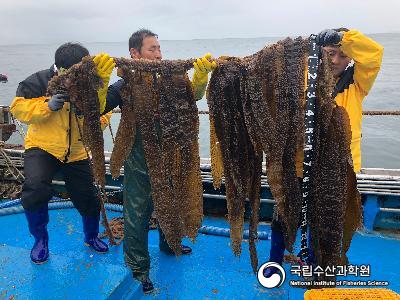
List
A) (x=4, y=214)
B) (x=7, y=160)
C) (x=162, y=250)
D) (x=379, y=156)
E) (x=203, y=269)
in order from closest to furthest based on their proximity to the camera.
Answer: (x=203, y=269), (x=162, y=250), (x=4, y=214), (x=7, y=160), (x=379, y=156)

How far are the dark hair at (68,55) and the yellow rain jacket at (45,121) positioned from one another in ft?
0.78

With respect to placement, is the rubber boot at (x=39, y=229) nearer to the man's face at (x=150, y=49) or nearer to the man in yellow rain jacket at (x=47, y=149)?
the man in yellow rain jacket at (x=47, y=149)

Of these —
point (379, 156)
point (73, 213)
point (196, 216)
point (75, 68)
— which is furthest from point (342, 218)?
point (379, 156)

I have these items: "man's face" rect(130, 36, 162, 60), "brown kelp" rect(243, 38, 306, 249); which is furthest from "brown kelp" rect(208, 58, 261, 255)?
"man's face" rect(130, 36, 162, 60)

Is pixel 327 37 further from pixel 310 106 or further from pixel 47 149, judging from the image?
pixel 47 149

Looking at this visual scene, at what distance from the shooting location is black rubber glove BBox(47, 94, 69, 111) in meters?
3.39

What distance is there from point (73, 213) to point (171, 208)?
132 inches

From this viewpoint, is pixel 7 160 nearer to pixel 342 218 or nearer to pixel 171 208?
pixel 171 208

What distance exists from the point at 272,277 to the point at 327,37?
2.43m

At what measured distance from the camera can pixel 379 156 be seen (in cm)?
1908

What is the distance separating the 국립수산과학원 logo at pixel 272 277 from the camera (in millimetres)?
3771

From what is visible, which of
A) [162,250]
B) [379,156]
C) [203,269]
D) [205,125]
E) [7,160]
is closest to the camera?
[203,269]

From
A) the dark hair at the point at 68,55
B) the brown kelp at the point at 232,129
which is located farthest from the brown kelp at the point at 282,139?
the dark hair at the point at 68,55

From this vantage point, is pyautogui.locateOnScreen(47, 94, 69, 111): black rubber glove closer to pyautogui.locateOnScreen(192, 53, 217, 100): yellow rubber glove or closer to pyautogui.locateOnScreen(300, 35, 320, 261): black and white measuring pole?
pyautogui.locateOnScreen(192, 53, 217, 100): yellow rubber glove
